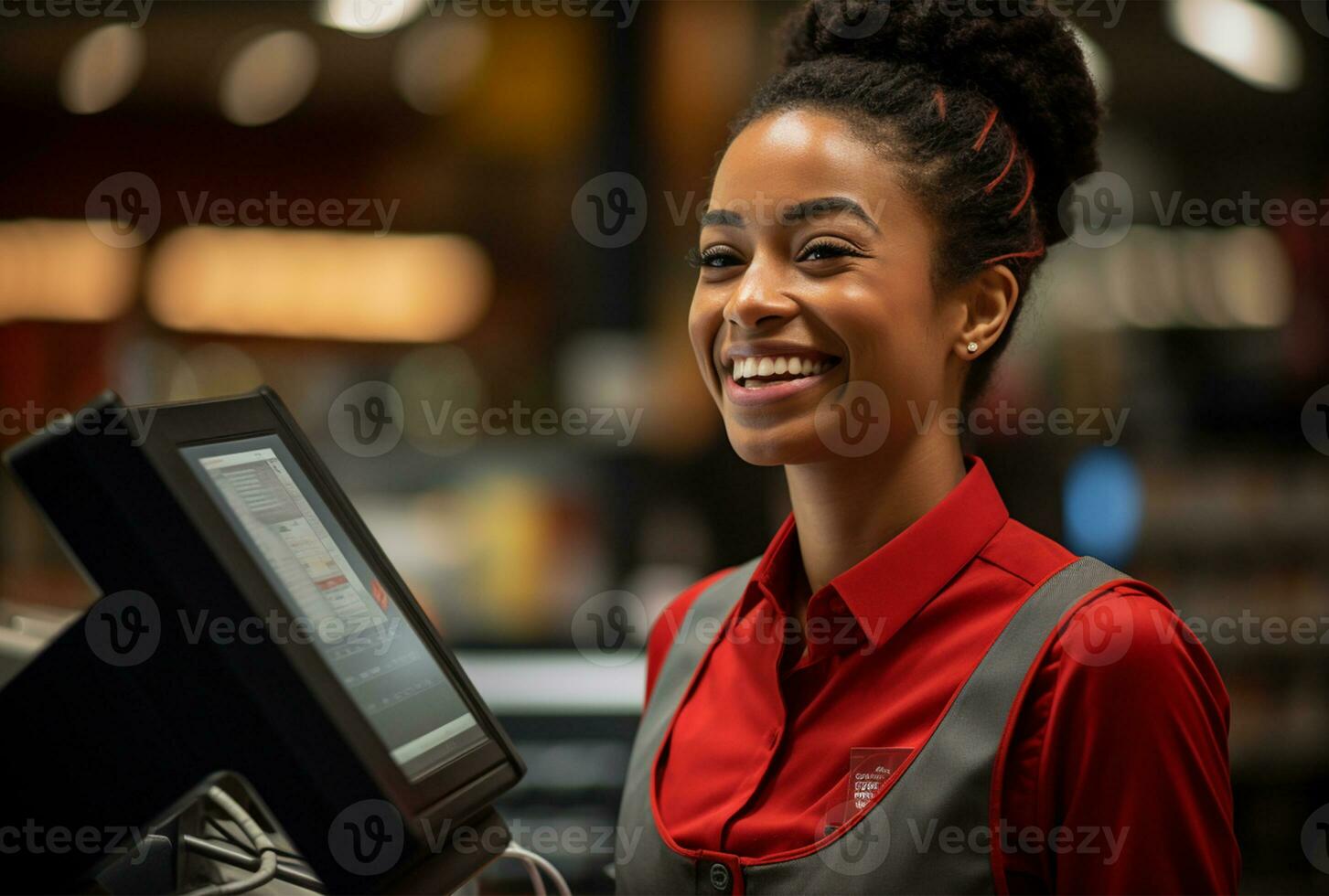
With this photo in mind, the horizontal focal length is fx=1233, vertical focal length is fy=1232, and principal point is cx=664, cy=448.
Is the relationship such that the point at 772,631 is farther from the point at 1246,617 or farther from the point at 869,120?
the point at 1246,617

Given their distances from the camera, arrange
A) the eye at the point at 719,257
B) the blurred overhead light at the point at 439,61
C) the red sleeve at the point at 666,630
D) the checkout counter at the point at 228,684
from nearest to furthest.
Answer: the checkout counter at the point at 228,684 < the eye at the point at 719,257 < the red sleeve at the point at 666,630 < the blurred overhead light at the point at 439,61

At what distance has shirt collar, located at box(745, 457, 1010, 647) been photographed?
1251 millimetres

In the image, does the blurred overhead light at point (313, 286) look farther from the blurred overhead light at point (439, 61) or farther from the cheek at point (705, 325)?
the cheek at point (705, 325)

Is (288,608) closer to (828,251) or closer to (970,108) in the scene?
(828,251)

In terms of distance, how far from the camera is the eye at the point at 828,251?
1255 millimetres

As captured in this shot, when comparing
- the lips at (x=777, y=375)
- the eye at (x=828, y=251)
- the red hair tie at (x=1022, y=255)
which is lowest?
the lips at (x=777, y=375)

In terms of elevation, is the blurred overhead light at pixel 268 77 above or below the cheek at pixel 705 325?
above

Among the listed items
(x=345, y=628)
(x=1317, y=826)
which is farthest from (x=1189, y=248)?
(x=345, y=628)

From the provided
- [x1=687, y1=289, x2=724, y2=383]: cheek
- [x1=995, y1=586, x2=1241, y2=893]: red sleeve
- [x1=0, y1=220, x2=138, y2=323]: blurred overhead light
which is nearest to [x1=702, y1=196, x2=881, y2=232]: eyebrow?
[x1=687, y1=289, x2=724, y2=383]: cheek

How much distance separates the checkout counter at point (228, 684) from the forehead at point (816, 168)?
57 cm

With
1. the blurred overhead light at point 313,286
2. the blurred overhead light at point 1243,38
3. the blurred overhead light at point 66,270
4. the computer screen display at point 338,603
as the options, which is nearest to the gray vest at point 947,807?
the computer screen display at point 338,603

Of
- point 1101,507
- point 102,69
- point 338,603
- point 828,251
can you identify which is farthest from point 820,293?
point 102,69

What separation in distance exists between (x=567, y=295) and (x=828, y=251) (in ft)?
7.08

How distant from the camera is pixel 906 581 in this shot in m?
1.26
